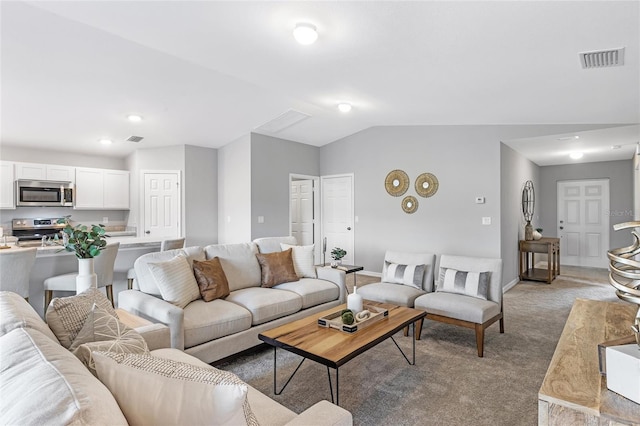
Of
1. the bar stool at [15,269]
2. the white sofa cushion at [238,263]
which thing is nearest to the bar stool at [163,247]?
the white sofa cushion at [238,263]

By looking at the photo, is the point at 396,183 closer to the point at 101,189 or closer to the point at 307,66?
the point at 307,66

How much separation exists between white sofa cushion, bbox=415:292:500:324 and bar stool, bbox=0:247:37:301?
3502mm

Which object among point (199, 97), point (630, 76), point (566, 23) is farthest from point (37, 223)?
point (630, 76)

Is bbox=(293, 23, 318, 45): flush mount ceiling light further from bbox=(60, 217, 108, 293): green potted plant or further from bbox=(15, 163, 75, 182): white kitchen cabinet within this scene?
bbox=(15, 163, 75, 182): white kitchen cabinet

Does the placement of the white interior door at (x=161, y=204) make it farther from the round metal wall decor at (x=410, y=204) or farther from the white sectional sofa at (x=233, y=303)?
the round metal wall decor at (x=410, y=204)

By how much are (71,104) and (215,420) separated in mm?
4751

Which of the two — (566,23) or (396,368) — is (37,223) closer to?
(396,368)

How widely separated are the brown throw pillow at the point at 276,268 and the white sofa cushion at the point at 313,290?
7cm

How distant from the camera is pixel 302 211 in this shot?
7.62m

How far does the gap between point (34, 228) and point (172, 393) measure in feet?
20.9

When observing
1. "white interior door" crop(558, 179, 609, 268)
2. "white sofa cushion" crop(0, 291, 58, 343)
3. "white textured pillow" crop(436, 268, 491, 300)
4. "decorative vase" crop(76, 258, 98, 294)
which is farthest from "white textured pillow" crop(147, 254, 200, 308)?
"white interior door" crop(558, 179, 609, 268)

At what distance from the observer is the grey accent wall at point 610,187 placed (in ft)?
22.9

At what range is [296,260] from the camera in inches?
157

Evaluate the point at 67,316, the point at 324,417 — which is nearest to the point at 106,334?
the point at 67,316
